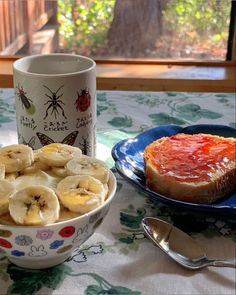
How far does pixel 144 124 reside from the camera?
0.84 meters

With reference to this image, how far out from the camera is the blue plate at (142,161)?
0.50 meters

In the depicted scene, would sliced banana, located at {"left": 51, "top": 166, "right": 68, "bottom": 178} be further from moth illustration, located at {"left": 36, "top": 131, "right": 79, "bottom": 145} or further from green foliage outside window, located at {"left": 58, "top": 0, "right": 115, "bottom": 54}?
green foliage outside window, located at {"left": 58, "top": 0, "right": 115, "bottom": 54}

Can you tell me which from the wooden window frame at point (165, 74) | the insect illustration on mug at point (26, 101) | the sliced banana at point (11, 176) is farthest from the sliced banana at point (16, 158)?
the wooden window frame at point (165, 74)

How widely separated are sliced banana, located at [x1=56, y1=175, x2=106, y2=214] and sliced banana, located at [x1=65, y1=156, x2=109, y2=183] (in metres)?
0.02

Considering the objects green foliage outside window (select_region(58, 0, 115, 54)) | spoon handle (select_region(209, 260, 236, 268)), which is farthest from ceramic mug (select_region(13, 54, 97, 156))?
green foliage outside window (select_region(58, 0, 115, 54))

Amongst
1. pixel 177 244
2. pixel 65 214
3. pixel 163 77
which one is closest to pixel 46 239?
pixel 65 214

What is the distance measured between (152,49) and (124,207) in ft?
3.30

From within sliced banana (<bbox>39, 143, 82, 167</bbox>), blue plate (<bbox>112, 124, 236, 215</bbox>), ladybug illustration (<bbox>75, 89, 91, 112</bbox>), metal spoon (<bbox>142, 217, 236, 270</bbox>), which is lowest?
metal spoon (<bbox>142, 217, 236, 270</bbox>)

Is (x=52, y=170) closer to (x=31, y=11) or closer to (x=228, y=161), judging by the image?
(x=228, y=161)

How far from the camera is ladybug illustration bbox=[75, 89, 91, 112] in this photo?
603mm

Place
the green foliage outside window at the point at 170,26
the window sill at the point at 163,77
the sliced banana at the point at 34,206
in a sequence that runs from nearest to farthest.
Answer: the sliced banana at the point at 34,206
the window sill at the point at 163,77
the green foliage outside window at the point at 170,26

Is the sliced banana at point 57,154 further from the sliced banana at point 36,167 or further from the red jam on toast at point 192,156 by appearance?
the red jam on toast at point 192,156

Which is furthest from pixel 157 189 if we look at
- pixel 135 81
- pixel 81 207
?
pixel 135 81

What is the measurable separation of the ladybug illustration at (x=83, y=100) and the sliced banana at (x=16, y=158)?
0.40 ft
